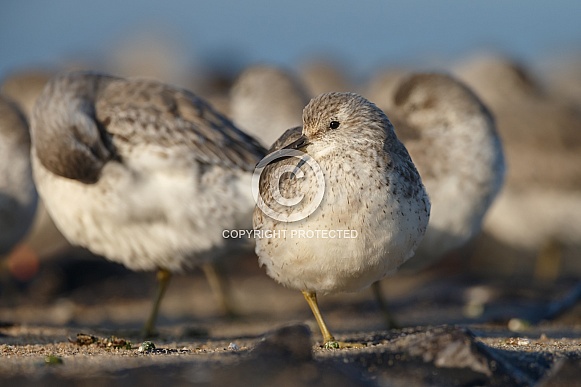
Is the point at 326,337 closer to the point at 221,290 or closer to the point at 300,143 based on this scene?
the point at 300,143

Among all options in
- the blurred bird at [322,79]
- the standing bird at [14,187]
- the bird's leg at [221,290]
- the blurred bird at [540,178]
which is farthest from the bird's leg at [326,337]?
the blurred bird at [322,79]

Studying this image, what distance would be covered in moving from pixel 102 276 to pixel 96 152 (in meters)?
5.81

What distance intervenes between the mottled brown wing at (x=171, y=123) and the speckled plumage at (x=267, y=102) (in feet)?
9.82

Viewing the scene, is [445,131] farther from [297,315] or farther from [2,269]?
[2,269]

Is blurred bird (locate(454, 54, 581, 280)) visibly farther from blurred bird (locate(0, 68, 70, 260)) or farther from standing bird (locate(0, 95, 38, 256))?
blurred bird (locate(0, 68, 70, 260))

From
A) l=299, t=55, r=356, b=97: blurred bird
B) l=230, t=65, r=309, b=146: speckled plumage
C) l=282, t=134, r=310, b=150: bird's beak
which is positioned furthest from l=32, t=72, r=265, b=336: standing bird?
l=299, t=55, r=356, b=97: blurred bird

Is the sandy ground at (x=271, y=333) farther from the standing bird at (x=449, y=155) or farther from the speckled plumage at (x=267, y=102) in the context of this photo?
the speckled plumage at (x=267, y=102)

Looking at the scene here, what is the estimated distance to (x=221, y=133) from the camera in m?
8.33

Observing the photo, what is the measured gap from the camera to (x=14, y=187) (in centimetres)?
968

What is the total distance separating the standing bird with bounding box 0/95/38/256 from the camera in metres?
9.66

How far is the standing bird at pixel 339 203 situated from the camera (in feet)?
18.3

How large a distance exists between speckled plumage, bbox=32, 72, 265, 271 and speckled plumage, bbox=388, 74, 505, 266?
1528 millimetres

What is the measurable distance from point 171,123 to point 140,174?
53 centimetres

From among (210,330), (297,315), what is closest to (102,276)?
(297,315)
